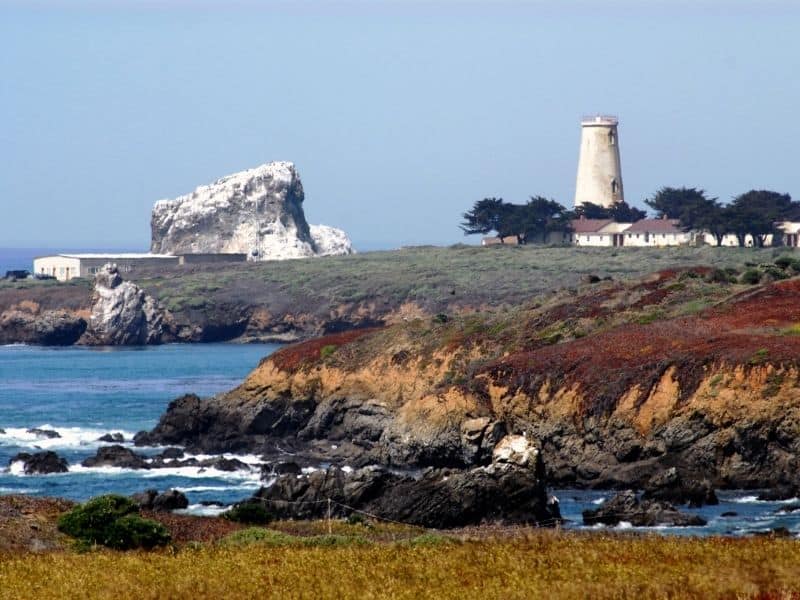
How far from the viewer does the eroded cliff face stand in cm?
5969

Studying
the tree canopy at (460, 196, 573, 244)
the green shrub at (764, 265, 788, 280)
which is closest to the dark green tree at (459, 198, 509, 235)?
the tree canopy at (460, 196, 573, 244)

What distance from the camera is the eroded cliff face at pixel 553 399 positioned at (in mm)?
59688

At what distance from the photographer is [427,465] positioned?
6656 centimetres

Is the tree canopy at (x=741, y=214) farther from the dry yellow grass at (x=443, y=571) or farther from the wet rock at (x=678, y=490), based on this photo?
the dry yellow grass at (x=443, y=571)

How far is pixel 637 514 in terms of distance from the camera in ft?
161

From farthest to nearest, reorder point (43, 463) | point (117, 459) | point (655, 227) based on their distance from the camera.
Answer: point (655, 227) → point (117, 459) → point (43, 463)

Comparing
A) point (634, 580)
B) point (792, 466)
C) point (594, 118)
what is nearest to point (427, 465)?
point (792, 466)

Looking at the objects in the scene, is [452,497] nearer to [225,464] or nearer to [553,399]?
[553,399]

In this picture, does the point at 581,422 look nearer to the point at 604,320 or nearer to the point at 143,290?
the point at 604,320

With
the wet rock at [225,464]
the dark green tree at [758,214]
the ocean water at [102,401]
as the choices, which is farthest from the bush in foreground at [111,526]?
the dark green tree at [758,214]

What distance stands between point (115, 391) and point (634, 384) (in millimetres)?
51934

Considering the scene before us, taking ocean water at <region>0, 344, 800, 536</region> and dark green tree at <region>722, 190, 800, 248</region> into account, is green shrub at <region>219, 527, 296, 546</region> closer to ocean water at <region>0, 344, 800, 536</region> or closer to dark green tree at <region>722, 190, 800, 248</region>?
ocean water at <region>0, 344, 800, 536</region>

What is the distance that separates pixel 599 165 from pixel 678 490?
451ft

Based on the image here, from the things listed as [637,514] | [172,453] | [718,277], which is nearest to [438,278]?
[718,277]
